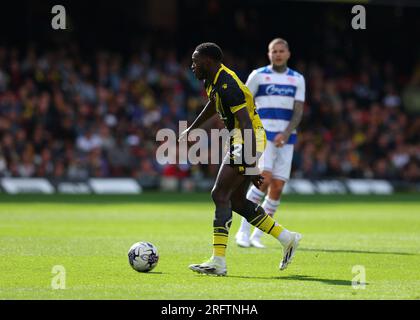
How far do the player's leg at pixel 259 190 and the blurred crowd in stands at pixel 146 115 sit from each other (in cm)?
1343

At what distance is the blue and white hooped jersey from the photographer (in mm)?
13586

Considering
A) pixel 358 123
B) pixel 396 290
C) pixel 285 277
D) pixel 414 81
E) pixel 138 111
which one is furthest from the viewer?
pixel 414 81

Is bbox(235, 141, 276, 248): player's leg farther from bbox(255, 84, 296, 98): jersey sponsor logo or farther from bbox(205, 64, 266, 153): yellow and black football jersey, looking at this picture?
bbox(205, 64, 266, 153): yellow and black football jersey

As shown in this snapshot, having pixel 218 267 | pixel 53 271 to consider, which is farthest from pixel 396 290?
pixel 53 271

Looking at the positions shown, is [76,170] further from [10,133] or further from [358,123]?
[358,123]

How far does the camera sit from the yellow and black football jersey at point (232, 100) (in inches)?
391

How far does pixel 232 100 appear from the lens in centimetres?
992

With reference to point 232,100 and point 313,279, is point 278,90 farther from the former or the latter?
point 313,279

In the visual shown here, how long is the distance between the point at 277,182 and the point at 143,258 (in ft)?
13.1

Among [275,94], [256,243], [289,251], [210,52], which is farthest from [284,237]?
[275,94]

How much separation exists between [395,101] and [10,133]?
15.3 meters

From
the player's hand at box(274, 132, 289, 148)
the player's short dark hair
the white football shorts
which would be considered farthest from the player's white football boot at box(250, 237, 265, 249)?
the player's short dark hair

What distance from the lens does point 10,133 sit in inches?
1041

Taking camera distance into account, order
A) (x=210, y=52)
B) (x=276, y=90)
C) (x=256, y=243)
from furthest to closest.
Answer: (x=276, y=90), (x=256, y=243), (x=210, y=52)
